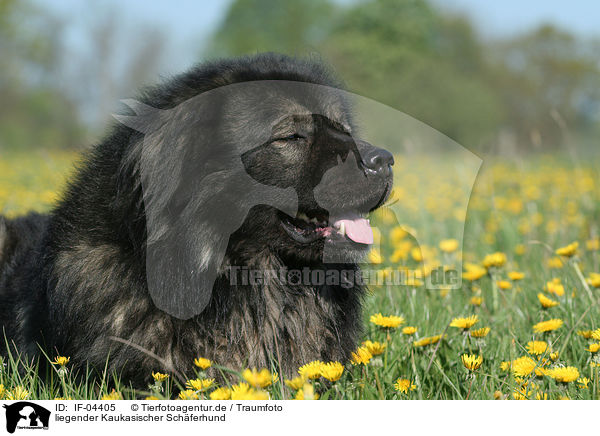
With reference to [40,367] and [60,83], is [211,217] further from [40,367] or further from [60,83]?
[60,83]

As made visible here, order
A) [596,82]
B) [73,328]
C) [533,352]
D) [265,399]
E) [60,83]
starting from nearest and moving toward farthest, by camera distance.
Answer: [265,399] < [533,352] < [73,328] < [596,82] < [60,83]

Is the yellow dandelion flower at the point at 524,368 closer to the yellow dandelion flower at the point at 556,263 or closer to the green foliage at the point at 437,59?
the yellow dandelion flower at the point at 556,263

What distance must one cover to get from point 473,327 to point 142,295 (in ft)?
5.53

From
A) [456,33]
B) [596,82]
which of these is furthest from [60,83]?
[456,33]

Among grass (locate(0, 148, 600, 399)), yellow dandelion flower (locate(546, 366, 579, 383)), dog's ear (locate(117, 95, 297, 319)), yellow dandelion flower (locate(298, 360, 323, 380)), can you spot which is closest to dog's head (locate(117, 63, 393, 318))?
dog's ear (locate(117, 95, 297, 319))

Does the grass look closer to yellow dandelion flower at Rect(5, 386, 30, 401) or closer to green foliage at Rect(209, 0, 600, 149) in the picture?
yellow dandelion flower at Rect(5, 386, 30, 401)

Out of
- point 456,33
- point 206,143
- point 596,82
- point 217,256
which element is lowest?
point 217,256

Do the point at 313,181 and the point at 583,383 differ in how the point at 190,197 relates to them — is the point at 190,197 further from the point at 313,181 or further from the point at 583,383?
the point at 583,383

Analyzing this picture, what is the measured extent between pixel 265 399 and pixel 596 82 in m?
22.4

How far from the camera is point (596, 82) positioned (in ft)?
67.2

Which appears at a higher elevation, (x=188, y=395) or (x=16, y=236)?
(x=16, y=236)

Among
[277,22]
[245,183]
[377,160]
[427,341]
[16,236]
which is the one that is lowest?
[427,341]

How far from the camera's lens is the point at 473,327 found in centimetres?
294
